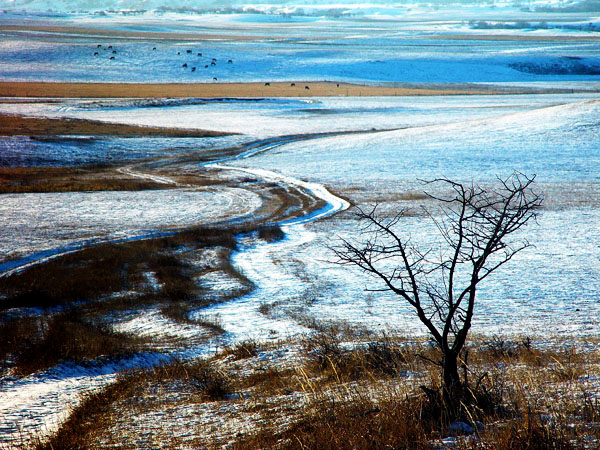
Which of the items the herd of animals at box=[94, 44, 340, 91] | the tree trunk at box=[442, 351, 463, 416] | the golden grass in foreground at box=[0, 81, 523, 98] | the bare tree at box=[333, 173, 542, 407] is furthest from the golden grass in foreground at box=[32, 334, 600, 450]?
the herd of animals at box=[94, 44, 340, 91]

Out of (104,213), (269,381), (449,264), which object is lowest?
(104,213)

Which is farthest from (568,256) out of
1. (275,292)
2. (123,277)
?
(123,277)

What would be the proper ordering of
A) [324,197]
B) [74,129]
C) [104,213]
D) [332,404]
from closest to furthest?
[332,404]
[104,213]
[324,197]
[74,129]

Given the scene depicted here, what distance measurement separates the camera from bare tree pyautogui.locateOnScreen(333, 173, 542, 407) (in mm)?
5832

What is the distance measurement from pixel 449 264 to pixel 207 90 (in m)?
69.8

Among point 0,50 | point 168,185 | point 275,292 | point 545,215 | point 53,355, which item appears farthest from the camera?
point 0,50

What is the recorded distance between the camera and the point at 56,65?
103 metres

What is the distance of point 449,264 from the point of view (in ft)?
56.0

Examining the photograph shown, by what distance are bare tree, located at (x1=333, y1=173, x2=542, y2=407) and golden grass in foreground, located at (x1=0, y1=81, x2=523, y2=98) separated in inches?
2168

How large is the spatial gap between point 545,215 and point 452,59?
9796 centimetres

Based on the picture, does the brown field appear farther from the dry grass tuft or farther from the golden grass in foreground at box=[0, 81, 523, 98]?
the dry grass tuft

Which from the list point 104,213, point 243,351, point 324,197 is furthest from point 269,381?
point 324,197

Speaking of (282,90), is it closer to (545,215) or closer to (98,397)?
(545,215)

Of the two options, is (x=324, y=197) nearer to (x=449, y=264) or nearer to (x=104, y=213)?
(x=104, y=213)
